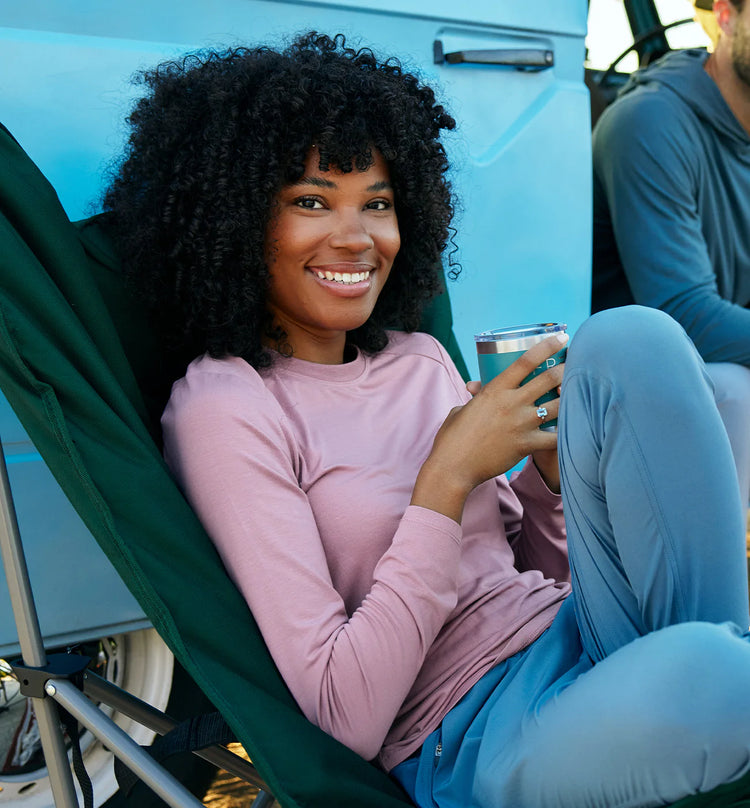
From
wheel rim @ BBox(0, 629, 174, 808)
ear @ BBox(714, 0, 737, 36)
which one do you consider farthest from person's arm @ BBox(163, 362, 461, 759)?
ear @ BBox(714, 0, 737, 36)

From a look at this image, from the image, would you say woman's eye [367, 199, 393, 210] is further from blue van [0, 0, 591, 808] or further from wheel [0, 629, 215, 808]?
wheel [0, 629, 215, 808]

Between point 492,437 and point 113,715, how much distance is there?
1.00 m

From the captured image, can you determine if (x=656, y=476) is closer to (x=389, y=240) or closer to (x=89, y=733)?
(x=389, y=240)

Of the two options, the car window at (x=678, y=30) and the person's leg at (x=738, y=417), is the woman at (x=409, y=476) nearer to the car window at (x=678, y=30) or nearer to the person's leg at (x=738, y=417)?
the person's leg at (x=738, y=417)

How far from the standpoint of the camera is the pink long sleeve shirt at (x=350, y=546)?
44.9 inches

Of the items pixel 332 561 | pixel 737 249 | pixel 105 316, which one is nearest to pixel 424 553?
pixel 332 561

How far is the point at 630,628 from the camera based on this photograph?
1.10 metres

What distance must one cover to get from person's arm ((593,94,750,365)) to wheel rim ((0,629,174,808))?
4.86ft

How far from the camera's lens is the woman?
39.5 inches

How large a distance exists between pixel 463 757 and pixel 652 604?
1.00 feet

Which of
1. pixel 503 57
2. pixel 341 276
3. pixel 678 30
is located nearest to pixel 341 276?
pixel 341 276

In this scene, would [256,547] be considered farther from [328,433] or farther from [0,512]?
[0,512]

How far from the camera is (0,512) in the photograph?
1.21 m

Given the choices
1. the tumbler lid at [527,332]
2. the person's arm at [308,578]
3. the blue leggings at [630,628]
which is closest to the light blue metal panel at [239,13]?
the person's arm at [308,578]
